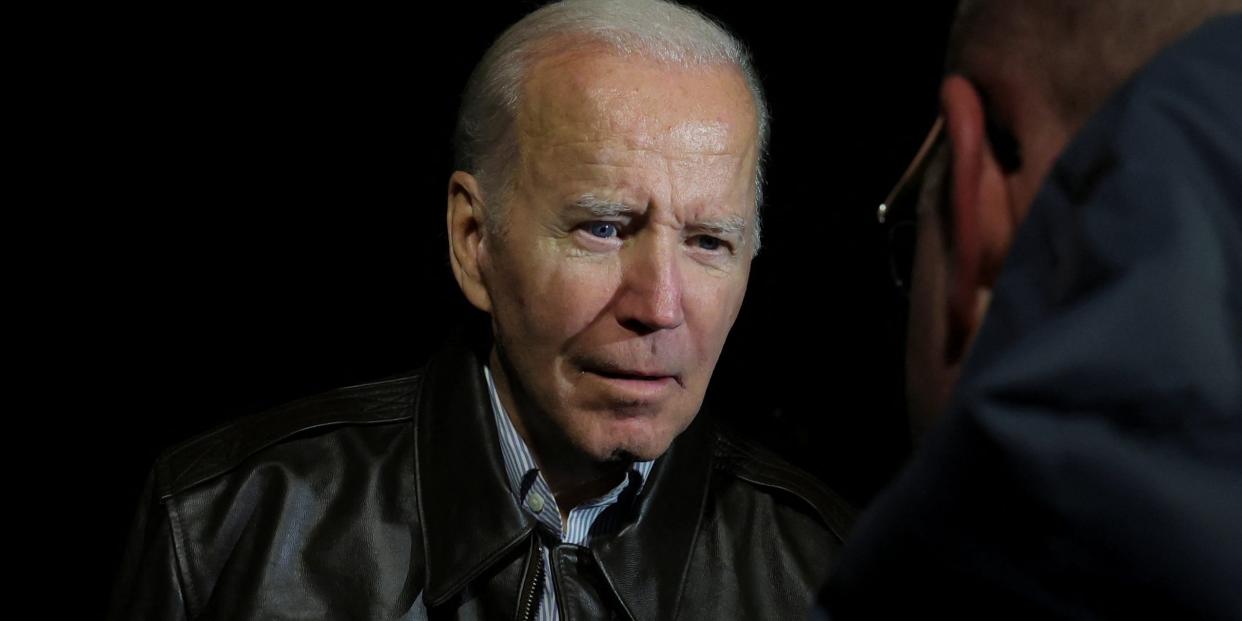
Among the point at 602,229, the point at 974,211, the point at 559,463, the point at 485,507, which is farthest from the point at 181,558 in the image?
the point at 974,211

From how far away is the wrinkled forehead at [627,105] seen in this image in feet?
6.17

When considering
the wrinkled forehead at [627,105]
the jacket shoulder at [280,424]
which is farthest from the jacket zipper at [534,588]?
the wrinkled forehead at [627,105]

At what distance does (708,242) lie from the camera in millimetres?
1972

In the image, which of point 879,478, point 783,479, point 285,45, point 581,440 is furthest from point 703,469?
point 285,45

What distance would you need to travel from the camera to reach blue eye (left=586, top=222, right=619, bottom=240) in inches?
75.0

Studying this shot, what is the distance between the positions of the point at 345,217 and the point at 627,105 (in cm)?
83

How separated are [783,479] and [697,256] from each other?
0.49 meters

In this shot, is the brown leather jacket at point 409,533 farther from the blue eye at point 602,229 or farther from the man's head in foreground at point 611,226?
the blue eye at point 602,229

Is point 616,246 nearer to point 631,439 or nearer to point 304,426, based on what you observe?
point 631,439

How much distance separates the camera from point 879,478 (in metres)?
2.66

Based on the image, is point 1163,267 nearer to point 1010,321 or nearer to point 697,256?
point 1010,321

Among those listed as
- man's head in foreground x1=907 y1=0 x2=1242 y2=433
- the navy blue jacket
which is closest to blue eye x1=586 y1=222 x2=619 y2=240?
man's head in foreground x1=907 y1=0 x2=1242 y2=433

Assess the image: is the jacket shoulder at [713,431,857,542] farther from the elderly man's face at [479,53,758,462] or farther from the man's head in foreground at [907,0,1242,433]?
the man's head in foreground at [907,0,1242,433]

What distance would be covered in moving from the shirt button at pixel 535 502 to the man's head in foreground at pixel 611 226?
46 mm
